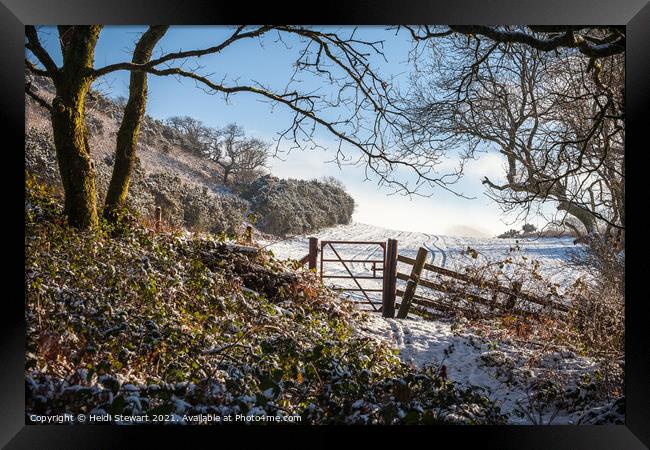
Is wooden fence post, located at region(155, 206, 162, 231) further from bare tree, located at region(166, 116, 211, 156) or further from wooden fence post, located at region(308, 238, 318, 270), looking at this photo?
wooden fence post, located at region(308, 238, 318, 270)

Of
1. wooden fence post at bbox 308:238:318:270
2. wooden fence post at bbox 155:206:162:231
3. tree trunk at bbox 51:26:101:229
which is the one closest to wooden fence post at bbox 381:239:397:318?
wooden fence post at bbox 308:238:318:270

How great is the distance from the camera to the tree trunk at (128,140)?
4.21 meters

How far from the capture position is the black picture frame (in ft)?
9.85

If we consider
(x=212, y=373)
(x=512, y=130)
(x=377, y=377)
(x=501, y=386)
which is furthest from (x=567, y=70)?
(x=212, y=373)

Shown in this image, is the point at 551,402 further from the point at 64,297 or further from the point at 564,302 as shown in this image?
the point at 64,297

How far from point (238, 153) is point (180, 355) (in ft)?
6.93

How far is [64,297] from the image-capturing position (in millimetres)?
3299

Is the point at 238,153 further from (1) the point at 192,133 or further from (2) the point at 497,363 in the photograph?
(2) the point at 497,363

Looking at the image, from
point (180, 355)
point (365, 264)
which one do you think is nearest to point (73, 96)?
point (180, 355)

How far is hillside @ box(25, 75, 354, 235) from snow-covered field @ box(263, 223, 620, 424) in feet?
1.39
